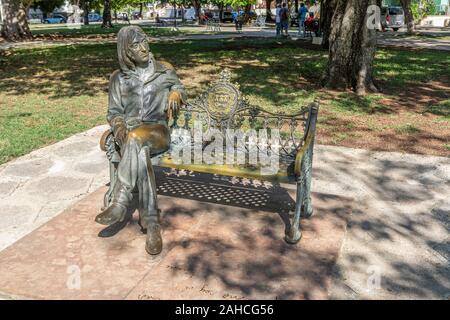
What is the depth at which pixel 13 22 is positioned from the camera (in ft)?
77.2

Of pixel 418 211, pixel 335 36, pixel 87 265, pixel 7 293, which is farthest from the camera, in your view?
pixel 335 36

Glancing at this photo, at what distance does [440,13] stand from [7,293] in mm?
50203

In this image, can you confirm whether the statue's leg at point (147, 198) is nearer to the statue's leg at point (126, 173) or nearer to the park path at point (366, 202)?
the statue's leg at point (126, 173)

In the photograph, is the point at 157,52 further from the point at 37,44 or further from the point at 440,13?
the point at 440,13

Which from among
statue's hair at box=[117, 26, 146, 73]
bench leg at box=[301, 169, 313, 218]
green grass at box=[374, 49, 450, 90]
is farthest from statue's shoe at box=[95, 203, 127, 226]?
green grass at box=[374, 49, 450, 90]

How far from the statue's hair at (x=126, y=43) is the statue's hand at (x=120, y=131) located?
1.60ft

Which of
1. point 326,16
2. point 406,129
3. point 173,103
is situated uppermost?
point 326,16

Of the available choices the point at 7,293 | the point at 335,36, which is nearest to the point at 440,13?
the point at 335,36

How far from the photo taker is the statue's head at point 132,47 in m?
4.15

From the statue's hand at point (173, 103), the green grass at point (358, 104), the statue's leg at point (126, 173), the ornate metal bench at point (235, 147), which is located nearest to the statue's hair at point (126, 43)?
the statue's hand at point (173, 103)

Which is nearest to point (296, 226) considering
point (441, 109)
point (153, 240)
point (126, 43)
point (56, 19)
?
point (153, 240)

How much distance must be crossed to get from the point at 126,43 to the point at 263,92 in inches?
269

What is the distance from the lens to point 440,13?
149ft

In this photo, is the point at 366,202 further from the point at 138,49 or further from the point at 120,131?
the point at 138,49
